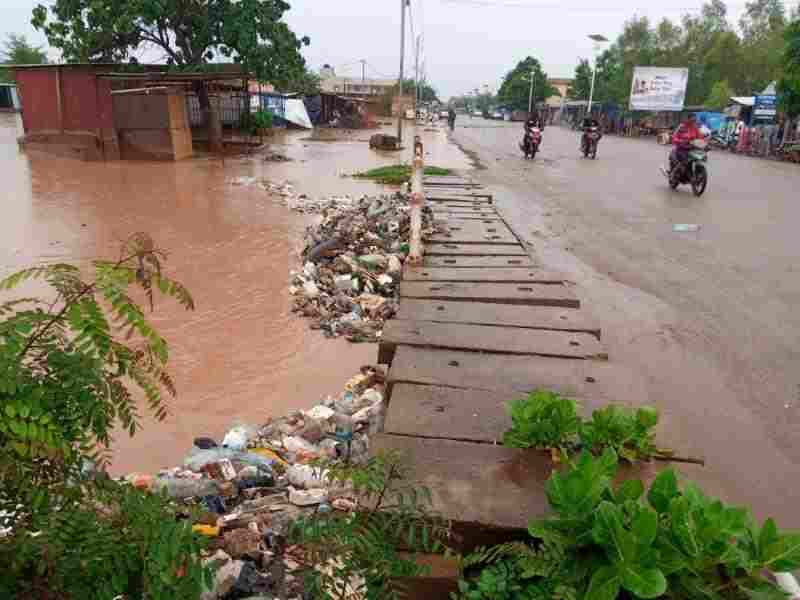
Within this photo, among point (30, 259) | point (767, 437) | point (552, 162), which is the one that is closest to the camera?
point (767, 437)

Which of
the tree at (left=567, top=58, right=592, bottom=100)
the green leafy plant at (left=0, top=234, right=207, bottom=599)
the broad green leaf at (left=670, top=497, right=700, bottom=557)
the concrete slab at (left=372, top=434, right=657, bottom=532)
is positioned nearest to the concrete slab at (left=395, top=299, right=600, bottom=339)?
the concrete slab at (left=372, top=434, right=657, bottom=532)

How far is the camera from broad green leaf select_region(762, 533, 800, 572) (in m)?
1.41

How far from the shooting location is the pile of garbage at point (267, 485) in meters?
2.08

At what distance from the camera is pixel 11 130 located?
2877 cm

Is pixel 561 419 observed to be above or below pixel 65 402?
below

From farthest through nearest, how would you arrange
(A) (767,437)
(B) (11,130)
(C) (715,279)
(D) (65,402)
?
(B) (11,130) → (C) (715,279) → (A) (767,437) → (D) (65,402)

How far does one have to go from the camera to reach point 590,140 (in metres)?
20.8

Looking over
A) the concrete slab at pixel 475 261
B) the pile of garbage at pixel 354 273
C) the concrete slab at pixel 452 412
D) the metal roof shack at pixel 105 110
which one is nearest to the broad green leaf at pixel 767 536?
the concrete slab at pixel 452 412

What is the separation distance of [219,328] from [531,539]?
3968 millimetres

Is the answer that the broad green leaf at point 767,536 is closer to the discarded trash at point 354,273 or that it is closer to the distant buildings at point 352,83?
the discarded trash at point 354,273

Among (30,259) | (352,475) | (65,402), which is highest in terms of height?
(65,402)

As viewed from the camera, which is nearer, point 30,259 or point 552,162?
point 30,259

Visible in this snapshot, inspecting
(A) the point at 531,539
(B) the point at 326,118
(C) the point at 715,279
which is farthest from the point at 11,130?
(A) the point at 531,539

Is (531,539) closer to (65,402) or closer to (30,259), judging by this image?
(65,402)
